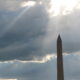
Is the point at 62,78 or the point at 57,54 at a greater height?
the point at 57,54

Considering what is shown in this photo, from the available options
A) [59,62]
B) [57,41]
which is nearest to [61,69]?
[59,62]

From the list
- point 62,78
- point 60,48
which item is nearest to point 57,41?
point 60,48

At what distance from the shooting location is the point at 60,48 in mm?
118062

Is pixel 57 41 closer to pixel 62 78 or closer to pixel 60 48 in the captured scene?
pixel 60 48

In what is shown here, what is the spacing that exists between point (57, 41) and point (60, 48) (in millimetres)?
2566

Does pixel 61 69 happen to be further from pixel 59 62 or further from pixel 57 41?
pixel 57 41

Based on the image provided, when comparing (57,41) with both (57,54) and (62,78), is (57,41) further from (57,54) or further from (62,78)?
(62,78)

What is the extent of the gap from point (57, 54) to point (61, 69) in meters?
5.36

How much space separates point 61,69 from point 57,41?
9.52 m

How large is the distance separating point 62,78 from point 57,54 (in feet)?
26.9

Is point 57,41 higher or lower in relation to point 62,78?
higher

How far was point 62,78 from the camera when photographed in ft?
382

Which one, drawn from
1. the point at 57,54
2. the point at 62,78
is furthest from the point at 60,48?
the point at 62,78

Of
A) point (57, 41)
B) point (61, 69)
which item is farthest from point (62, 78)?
point (57, 41)
